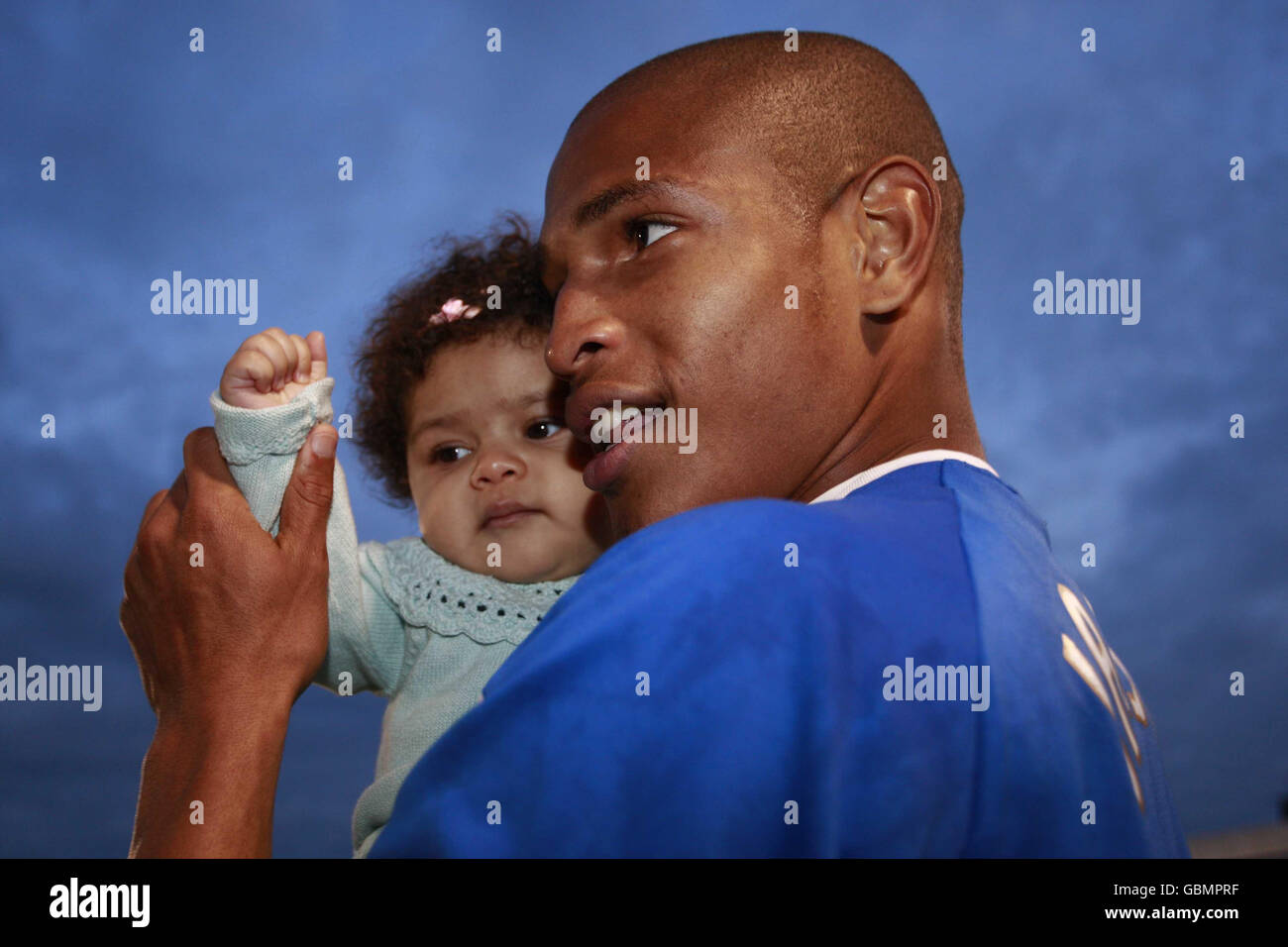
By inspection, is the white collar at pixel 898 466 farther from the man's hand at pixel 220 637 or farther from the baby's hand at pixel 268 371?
the baby's hand at pixel 268 371

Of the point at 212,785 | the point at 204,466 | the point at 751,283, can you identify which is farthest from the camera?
the point at 204,466

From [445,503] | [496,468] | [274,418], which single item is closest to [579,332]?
[274,418]

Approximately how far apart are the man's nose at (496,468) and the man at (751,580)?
640mm

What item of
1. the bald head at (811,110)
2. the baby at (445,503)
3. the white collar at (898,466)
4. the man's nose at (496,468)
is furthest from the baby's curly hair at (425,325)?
the white collar at (898,466)

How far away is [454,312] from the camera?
138 inches

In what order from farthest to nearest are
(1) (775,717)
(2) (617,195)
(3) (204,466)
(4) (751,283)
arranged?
(3) (204,466) < (2) (617,195) < (4) (751,283) < (1) (775,717)

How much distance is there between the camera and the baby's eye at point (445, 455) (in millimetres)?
3383

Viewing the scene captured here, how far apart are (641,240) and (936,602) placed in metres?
0.97

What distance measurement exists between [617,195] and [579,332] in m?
0.26

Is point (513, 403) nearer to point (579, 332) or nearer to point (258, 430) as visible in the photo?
point (258, 430)

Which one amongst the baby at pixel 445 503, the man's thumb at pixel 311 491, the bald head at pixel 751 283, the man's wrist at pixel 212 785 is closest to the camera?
the bald head at pixel 751 283

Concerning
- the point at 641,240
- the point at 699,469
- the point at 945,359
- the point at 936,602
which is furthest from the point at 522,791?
the point at 945,359
